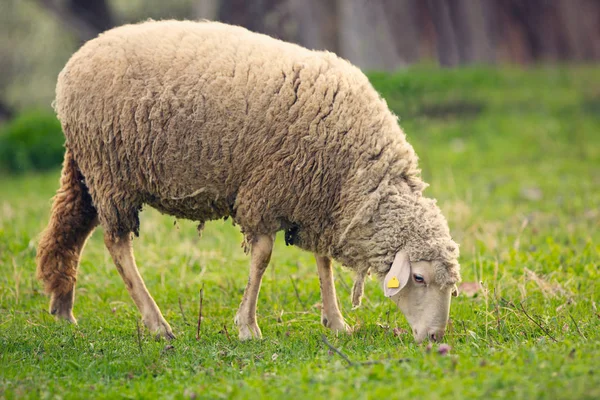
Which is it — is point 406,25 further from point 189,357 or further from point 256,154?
point 189,357

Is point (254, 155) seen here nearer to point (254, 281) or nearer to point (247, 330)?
point (254, 281)

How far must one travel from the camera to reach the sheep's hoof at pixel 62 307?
5.63 metres

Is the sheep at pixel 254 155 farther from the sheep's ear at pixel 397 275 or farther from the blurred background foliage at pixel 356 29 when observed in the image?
the blurred background foliage at pixel 356 29

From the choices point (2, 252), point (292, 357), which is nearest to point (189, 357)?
point (292, 357)

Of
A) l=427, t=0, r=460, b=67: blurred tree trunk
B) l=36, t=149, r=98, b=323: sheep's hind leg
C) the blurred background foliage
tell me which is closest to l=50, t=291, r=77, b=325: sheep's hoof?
l=36, t=149, r=98, b=323: sheep's hind leg

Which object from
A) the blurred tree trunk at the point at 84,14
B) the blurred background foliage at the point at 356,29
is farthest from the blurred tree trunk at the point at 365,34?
the blurred tree trunk at the point at 84,14

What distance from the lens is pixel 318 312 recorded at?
19.2 feet

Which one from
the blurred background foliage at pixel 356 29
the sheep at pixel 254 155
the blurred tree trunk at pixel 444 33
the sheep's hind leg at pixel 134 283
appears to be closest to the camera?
the sheep at pixel 254 155

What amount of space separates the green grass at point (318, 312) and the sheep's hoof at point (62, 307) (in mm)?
84

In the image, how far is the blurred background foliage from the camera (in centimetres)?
1373

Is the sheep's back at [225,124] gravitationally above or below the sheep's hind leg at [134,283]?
above

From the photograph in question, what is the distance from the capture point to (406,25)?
15156 millimetres

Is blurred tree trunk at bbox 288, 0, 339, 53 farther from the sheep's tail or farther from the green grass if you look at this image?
the sheep's tail

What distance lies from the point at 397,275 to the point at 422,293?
0.23 m
